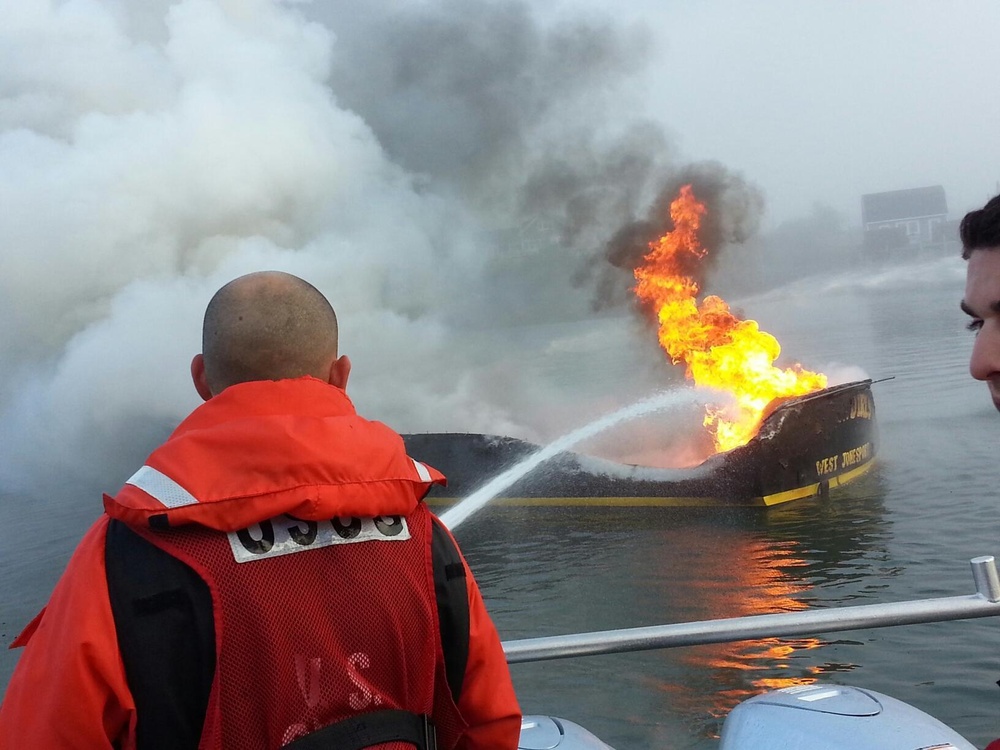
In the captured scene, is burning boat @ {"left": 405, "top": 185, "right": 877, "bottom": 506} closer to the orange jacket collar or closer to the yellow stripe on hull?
the yellow stripe on hull

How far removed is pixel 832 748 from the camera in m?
2.58

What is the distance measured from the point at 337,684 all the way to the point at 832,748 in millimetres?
1795

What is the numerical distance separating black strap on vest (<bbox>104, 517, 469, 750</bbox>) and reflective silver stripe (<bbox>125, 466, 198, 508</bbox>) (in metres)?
0.10

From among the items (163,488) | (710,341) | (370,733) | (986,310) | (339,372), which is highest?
(710,341)

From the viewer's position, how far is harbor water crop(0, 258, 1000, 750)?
7.53 m

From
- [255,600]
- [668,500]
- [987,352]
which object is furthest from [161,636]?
[668,500]

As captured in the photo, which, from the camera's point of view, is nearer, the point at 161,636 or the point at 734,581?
the point at 161,636

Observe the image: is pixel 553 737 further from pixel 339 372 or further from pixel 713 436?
pixel 713 436

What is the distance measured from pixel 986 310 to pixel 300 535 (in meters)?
1.41

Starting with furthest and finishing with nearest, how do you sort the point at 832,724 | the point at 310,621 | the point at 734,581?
the point at 734,581 → the point at 832,724 → the point at 310,621

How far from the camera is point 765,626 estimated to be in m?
2.75

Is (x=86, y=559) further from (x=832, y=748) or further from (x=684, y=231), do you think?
(x=684, y=231)

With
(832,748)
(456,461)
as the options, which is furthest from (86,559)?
(456,461)

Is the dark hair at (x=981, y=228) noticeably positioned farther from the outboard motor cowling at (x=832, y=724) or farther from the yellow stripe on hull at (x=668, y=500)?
the yellow stripe on hull at (x=668, y=500)
